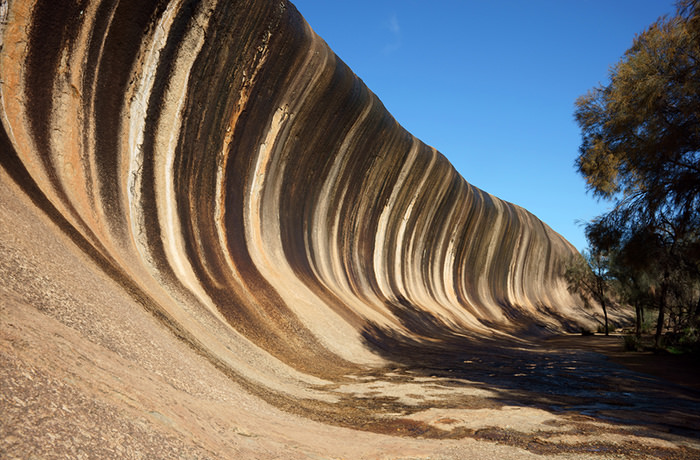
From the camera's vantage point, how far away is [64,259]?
5375 millimetres

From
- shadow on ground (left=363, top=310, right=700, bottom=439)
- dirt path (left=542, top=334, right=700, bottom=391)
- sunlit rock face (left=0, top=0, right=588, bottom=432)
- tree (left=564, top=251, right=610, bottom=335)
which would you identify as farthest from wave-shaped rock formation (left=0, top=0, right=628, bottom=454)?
tree (left=564, top=251, right=610, bottom=335)

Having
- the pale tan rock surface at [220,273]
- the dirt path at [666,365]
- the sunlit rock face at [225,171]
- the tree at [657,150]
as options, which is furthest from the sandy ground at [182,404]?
the tree at [657,150]

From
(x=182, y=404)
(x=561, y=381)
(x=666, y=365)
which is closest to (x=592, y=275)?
(x=666, y=365)

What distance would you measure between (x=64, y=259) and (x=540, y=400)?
5.96m

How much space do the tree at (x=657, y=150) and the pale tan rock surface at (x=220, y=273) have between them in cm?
268

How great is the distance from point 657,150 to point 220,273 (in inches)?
324

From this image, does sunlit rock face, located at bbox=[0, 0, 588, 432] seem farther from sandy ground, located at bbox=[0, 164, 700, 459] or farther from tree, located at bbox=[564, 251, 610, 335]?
tree, located at bbox=[564, 251, 610, 335]

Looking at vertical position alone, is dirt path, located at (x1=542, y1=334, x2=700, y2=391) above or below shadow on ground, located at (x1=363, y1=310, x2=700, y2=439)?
above

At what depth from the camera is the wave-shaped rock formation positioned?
695 centimetres

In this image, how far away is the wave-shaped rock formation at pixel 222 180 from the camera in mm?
A: 6949

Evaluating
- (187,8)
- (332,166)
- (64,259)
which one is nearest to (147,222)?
(64,259)

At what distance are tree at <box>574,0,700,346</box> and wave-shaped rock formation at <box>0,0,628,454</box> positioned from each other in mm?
5910

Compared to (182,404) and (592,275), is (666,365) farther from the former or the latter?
(592,275)

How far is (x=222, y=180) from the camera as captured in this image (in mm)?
11273
